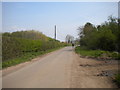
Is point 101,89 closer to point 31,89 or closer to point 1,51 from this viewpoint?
point 31,89

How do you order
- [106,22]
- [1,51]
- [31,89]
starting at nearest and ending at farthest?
[31,89] → [1,51] → [106,22]

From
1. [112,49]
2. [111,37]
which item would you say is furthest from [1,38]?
[112,49]

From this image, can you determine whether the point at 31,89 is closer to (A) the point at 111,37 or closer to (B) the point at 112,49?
(A) the point at 111,37

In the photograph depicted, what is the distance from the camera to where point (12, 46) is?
17359 mm

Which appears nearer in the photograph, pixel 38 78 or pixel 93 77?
pixel 38 78

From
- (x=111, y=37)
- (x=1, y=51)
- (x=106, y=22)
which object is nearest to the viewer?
(x=1, y=51)

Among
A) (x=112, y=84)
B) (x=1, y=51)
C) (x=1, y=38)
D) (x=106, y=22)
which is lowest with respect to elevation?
(x=112, y=84)

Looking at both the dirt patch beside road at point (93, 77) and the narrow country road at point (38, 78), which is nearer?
the narrow country road at point (38, 78)

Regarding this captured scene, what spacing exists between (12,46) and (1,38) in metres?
2.90

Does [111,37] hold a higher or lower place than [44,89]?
higher

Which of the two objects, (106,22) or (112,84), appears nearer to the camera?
(112,84)

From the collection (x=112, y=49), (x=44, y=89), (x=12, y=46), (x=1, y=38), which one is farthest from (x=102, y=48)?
(x=44, y=89)

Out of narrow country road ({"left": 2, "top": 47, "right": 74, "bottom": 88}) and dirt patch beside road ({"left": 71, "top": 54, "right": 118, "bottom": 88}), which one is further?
dirt patch beside road ({"left": 71, "top": 54, "right": 118, "bottom": 88})

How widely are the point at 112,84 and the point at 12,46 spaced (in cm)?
1296
